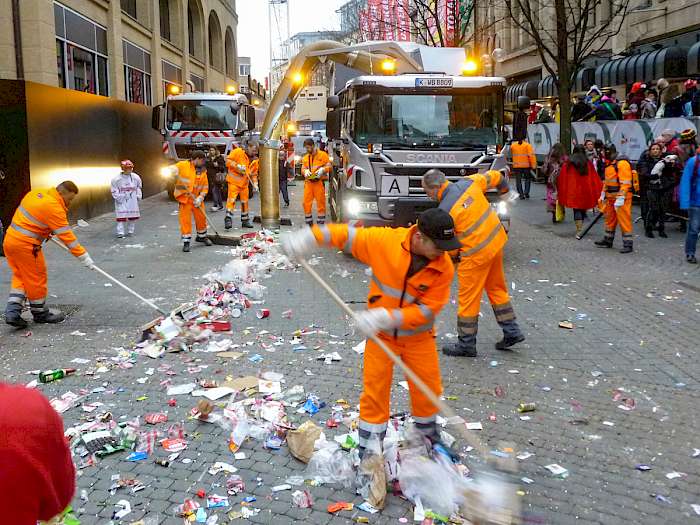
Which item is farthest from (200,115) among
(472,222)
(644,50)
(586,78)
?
(472,222)

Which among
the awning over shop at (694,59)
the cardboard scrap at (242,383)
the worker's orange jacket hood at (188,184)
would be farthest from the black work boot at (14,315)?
the awning over shop at (694,59)

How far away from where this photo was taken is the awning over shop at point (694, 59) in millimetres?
21047

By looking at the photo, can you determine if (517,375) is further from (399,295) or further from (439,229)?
(439,229)

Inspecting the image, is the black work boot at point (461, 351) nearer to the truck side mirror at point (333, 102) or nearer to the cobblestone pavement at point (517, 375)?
the cobblestone pavement at point (517, 375)

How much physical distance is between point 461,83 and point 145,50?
21.8 metres

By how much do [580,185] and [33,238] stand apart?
10.4 meters

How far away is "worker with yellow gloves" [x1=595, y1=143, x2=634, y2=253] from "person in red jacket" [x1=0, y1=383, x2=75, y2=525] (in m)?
11.7

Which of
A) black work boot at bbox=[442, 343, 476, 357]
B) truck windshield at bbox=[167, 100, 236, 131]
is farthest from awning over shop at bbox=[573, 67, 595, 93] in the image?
black work boot at bbox=[442, 343, 476, 357]

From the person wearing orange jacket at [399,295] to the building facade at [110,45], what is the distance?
52.7ft

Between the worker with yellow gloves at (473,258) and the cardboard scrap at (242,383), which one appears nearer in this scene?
the cardboard scrap at (242,383)

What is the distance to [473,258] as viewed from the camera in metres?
6.72

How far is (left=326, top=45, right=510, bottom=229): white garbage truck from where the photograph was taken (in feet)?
36.8

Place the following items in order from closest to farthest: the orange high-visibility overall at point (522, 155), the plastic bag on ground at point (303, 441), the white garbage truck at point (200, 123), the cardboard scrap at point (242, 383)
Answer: the plastic bag on ground at point (303, 441)
the cardboard scrap at point (242, 383)
the orange high-visibility overall at point (522, 155)
the white garbage truck at point (200, 123)

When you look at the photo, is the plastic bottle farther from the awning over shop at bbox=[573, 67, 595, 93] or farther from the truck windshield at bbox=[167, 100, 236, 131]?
the awning over shop at bbox=[573, 67, 595, 93]
